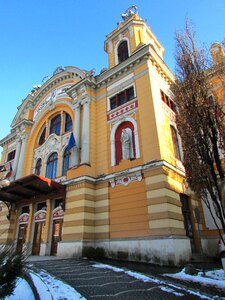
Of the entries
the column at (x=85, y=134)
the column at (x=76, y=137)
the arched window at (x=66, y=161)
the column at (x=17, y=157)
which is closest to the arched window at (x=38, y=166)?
the column at (x=17, y=157)

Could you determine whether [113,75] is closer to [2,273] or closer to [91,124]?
[91,124]

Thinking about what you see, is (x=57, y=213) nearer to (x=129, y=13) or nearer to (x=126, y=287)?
(x=126, y=287)

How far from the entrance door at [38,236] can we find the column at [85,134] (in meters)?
6.31

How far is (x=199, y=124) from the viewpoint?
905 centimetres

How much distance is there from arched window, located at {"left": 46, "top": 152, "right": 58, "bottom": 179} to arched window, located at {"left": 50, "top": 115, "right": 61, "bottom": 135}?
233 centimetres

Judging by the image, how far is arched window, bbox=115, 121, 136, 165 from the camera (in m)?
14.8

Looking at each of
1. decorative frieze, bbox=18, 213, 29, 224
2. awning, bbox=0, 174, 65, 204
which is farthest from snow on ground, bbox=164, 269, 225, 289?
decorative frieze, bbox=18, 213, 29, 224

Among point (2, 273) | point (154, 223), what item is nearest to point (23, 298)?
point (2, 273)

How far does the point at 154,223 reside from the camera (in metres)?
11.7

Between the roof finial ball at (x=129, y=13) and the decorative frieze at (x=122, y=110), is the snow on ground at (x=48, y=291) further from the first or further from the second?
the roof finial ball at (x=129, y=13)

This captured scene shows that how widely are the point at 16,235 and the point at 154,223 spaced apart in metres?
13.3

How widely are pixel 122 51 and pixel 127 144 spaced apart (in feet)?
31.0

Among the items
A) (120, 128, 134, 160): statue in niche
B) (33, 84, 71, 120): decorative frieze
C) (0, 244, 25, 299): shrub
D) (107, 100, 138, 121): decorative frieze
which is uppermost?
(33, 84, 71, 120): decorative frieze

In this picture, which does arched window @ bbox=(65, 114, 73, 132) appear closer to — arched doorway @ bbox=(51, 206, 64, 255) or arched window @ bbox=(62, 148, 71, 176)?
arched window @ bbox=(62, 148, 71, 176)
